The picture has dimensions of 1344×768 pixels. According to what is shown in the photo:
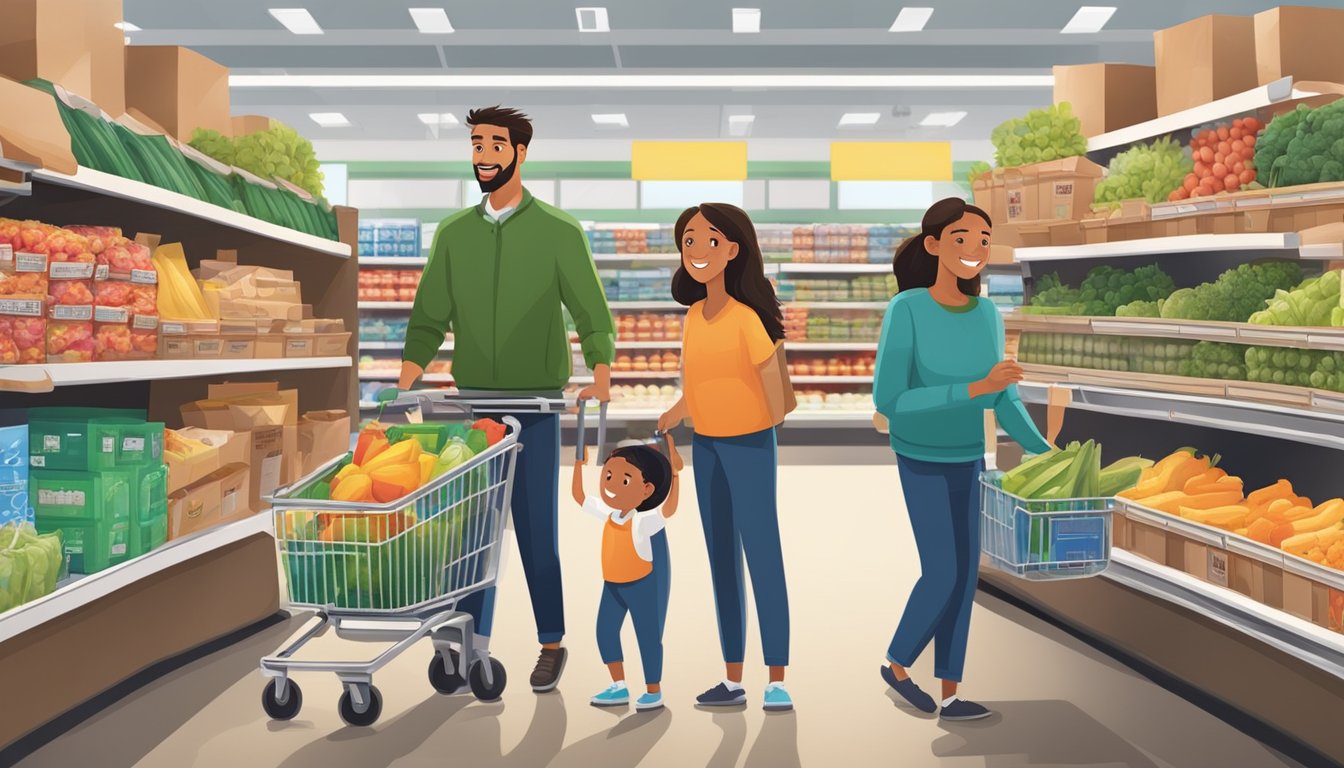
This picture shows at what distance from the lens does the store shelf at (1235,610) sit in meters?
2.68

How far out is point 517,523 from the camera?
339cm

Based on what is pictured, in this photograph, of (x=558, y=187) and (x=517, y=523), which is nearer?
(x=517, y=523)

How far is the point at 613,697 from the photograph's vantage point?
3.16 m

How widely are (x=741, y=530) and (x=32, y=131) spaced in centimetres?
214

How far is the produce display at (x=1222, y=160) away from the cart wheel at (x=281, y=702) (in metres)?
3.57

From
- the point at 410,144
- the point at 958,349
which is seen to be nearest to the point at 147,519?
the point at 958,349

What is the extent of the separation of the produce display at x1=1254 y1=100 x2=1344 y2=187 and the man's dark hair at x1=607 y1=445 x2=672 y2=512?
235 centimetres

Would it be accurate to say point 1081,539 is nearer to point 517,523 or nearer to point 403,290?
point 517,523

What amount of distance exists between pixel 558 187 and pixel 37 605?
33.2 ft

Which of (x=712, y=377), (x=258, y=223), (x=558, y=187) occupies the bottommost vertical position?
(x=712, y=377)

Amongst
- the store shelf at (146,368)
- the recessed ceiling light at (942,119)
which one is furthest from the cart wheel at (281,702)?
the recessed ceiling light at (942,119)

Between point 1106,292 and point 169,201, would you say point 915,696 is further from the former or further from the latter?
point 169,201

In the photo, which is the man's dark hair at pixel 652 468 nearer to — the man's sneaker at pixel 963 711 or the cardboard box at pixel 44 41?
the man's sneaker at pixel 963 711

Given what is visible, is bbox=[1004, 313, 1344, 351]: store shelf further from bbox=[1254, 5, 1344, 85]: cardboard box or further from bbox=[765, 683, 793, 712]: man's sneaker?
bbox=[765, 683, 793, 712]: man's sneaker
